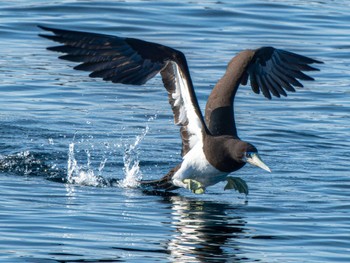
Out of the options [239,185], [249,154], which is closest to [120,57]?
[249,154]

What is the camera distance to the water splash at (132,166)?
1070cm

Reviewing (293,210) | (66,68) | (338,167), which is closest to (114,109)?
(66,68)

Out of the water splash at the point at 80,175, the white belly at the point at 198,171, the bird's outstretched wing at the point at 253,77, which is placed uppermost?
the bird's outstretched wing at the point at 253,77

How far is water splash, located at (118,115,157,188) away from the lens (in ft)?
35.1

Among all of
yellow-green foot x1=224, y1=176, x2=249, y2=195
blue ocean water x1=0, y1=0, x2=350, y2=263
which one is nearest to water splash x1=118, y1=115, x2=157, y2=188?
blue ocean water x1=0, y1=0, x2=350, y2=263

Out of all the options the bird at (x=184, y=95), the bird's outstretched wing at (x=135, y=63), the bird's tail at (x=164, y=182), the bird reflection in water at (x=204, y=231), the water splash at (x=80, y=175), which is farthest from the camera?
the water splash at (x=80, y=175)

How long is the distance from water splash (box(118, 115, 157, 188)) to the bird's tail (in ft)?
0.45

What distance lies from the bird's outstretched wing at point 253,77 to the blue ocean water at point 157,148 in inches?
28.7

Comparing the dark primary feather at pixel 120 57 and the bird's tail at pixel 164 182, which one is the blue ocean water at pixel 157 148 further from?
the dark primary feather at pixel 120 57

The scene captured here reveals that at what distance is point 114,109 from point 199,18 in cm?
580

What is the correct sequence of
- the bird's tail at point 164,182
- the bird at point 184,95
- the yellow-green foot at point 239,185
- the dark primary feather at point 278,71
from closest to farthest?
the bird at point 184,95 → the yellow-green foot at point 239,185 → the bird's tail at point 164,182 → the dark primary feather at point 278,71

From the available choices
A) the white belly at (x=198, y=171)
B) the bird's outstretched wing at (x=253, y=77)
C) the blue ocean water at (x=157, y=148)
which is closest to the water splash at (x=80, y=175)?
the blue ocean water at (x=157, y=148)

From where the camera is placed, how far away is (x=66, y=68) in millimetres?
16281

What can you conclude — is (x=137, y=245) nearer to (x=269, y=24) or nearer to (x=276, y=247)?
(x=276, y=247)
